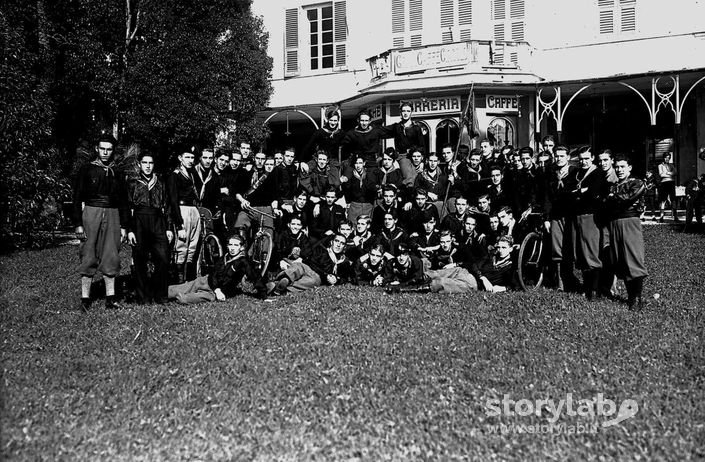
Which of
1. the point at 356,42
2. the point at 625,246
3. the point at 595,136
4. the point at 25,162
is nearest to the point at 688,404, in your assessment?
the point at 625,246

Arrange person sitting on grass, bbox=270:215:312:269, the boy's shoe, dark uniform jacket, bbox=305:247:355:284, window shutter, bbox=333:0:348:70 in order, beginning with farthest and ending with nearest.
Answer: window shutter, bbox=333:0:348:70 < person sitting on grass, bbox=270:215:312:269 < dark uniform jacket, bbox=305:247:355:284 < the boy's shoe

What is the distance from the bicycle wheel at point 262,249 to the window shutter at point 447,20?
1153cm

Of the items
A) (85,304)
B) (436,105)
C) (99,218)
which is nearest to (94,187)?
(99,218)

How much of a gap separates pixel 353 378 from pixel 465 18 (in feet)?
52.3

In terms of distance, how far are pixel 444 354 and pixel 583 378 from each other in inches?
46.3

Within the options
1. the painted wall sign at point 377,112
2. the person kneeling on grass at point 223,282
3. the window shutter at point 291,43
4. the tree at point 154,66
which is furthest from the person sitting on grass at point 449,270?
the window shutter at point 291,43

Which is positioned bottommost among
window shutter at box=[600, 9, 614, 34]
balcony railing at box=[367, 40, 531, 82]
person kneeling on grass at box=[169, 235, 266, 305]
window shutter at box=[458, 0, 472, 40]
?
person kneeling on grass at box=[169, 235, 266, 305]

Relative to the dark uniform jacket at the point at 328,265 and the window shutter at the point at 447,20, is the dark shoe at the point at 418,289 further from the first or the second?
the window shutter at the point at 447,20

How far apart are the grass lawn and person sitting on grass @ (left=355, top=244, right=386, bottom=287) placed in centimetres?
125

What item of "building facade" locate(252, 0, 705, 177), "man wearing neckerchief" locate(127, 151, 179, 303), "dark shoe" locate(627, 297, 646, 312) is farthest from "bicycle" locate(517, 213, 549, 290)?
"building facade" locate(252, 0, 705, 177)

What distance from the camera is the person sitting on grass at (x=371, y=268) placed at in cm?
966

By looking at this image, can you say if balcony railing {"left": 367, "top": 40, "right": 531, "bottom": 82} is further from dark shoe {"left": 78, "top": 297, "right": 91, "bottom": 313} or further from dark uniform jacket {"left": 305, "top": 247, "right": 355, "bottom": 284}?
dark shoe {"left": 78, "top": 297, "right": 91, "bottom": 313}

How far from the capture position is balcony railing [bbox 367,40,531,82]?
58.7 feet

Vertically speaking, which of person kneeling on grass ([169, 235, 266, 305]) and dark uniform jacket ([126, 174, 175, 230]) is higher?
dark uniform jacket ([126, 174, 175, 230])
